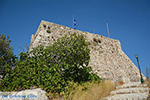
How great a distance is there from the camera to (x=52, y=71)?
5547mm

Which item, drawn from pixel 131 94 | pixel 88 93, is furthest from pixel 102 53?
pixel 88 93

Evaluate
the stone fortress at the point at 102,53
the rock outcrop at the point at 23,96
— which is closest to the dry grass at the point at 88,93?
the rock outcrop at the point at 23,96

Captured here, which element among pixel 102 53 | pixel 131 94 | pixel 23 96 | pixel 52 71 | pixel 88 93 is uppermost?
pixel 102 53

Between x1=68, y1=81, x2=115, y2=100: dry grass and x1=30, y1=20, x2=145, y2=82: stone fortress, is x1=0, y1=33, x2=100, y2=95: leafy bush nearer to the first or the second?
x1=68, y1=81, x2=115, y2=100: dry grass

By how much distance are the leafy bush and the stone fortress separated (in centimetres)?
292

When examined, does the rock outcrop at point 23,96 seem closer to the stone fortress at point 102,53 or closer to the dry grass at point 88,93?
the dry grass at point 88,93

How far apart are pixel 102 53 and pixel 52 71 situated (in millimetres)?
7584

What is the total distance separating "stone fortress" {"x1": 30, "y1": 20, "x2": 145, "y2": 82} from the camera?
963 centimetres

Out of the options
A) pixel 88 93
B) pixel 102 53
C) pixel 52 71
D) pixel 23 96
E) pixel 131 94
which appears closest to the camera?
pixel 23 96

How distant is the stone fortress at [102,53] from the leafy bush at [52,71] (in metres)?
2.92

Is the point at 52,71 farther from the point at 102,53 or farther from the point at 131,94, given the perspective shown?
the point at 102,53

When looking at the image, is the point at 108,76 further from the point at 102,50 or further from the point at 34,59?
the point at 34,59

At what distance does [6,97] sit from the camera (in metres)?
4.16

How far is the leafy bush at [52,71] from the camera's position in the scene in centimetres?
516
